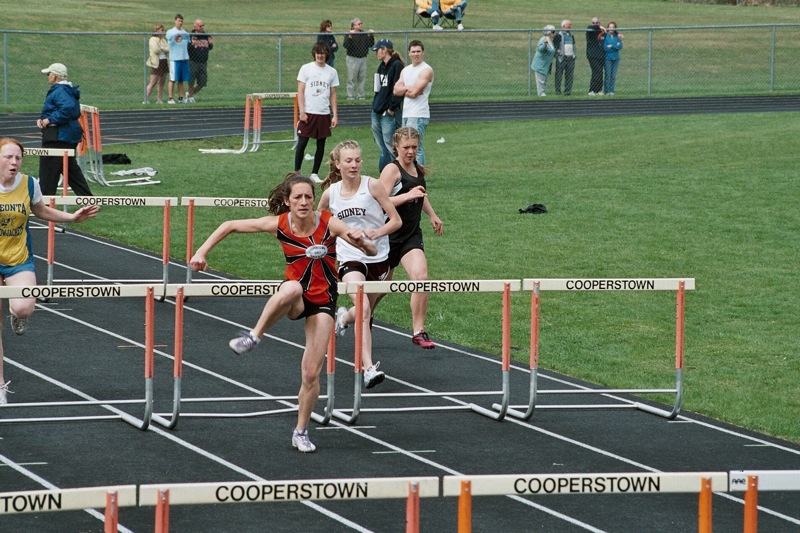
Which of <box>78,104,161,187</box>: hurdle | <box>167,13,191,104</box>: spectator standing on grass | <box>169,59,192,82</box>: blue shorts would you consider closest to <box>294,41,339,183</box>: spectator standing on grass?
<box>78,104,161,187</box>: hurdle

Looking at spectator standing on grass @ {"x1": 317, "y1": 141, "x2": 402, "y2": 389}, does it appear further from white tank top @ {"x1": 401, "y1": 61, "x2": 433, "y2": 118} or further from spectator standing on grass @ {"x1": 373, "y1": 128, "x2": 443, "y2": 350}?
white tank top @ {"x1": 401, "y1": 61, "x2": 433, "y2": 118}

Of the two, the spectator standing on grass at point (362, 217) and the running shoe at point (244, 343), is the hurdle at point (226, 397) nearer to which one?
the running shoe at point (244, 343)

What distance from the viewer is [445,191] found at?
20594 millimetres

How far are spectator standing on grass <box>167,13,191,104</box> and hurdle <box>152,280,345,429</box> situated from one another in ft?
72.3

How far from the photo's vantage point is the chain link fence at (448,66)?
113 ft

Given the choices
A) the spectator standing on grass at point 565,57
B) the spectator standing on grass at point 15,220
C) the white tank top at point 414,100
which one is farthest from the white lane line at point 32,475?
the spectator standing on grass at point 565,57

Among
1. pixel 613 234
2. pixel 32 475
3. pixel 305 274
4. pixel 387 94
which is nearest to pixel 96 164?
pixel 387 94

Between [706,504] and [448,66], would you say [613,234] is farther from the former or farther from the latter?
[448,66]

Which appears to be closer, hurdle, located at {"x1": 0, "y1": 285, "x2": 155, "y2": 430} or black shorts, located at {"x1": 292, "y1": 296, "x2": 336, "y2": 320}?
hurdle, located at {"x1": 0, "y1": 285, "x2": 155, "y2": 430}

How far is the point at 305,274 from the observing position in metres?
8.38

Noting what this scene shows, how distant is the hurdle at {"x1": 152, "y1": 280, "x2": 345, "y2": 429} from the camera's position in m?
8.46

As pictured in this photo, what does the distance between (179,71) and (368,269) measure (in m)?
22.8

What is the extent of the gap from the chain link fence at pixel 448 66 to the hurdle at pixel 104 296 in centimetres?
2311

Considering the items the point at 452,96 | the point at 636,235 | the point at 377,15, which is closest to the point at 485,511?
the point at 636,235
